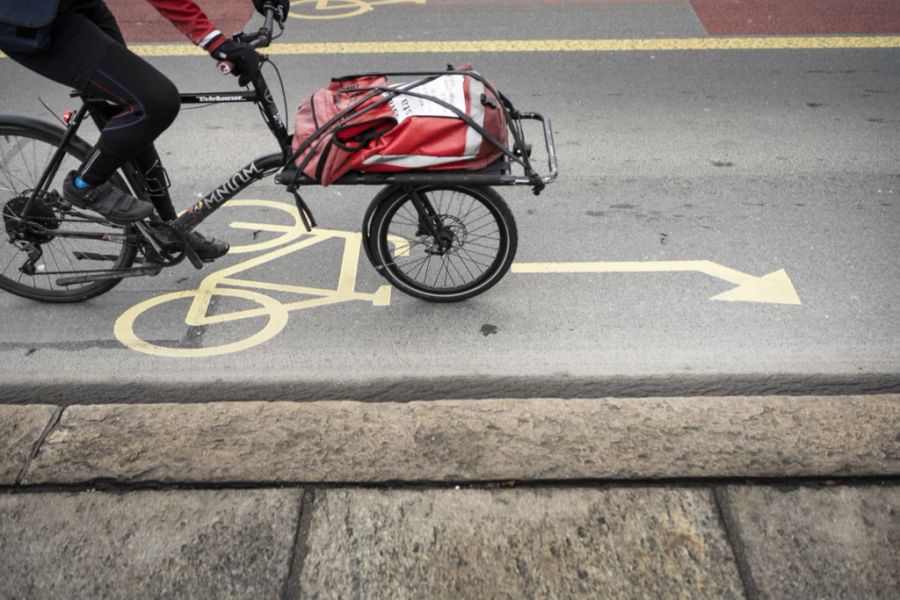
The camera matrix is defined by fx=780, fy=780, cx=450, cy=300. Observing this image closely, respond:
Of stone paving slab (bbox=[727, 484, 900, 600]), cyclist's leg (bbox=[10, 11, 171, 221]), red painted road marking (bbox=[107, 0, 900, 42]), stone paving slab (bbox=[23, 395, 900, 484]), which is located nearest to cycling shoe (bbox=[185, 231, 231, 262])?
cyclist's leg (bbox=[10, 11, 171, 221])

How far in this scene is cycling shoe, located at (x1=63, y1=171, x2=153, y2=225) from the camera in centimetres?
367

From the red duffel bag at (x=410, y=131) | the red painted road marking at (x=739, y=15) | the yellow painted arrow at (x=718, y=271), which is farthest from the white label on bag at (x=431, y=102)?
the red painted road marking at (x=739, y=15)

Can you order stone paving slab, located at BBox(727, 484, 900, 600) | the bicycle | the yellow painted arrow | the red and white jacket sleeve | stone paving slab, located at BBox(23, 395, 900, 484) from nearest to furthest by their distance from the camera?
stone paving slab, located at BBox(727, 484, 900, 600), stone paving slab, located at BBox(23, 395, 900, 484), the red and white jacket sleeve, the bicycle, the yellow painted arrow

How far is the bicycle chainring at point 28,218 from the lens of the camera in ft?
13.1

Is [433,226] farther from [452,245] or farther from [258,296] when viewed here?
[258,296]

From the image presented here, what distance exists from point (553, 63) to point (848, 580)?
17.9 ft

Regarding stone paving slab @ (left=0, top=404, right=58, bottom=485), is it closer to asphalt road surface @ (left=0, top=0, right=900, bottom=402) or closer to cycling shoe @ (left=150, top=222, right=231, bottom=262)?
asphalt road surface @ (left=0, top=0, right=900, bottom=402)

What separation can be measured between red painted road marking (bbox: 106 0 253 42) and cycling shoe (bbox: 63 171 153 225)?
4458 mm

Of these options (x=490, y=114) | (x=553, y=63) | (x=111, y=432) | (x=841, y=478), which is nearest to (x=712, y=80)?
(x=553, y=63)

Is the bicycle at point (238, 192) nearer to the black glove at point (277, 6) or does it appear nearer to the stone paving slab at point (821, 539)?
the black glove at point (277, 6)

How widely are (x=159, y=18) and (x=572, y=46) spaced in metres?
4.30

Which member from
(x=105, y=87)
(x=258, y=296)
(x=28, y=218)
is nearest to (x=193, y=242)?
(x=258, y=296)

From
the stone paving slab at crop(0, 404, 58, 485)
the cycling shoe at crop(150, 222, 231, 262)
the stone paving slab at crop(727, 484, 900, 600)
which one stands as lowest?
the stone paving slab at crop(727, 484, 900, 600)

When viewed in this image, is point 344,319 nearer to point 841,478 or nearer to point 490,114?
point 490,114
